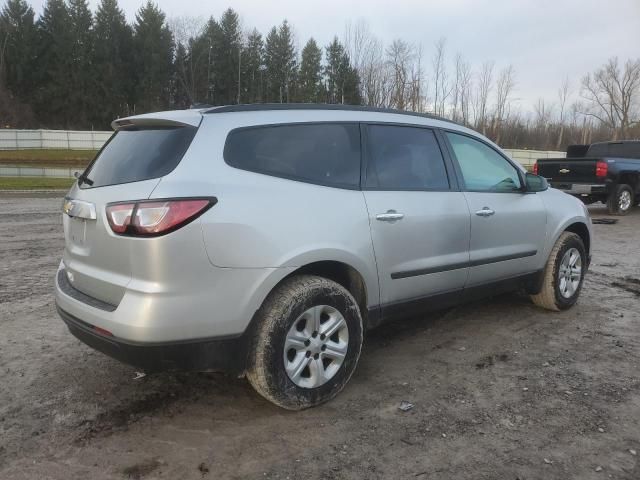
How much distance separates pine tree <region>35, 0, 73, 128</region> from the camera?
6400 cm

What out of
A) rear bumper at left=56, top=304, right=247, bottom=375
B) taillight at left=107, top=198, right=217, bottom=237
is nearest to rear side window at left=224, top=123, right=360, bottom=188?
taillight at left=107, top=198, right=217, bottom=237

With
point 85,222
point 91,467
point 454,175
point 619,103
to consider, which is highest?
point 619,103

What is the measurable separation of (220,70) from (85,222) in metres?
72.4

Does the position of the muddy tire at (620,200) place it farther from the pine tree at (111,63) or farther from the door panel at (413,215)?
the pine tree at (111,63)

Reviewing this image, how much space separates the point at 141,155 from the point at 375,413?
6.54 ft

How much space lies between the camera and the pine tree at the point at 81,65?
64.2 meters

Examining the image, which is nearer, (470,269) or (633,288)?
(470,269)

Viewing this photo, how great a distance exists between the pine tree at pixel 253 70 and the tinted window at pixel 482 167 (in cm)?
7079

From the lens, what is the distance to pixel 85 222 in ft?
10.0

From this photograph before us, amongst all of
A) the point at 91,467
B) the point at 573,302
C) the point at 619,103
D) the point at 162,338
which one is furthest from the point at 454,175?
the point at 619,103

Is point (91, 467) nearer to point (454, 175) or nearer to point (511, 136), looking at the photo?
point (454, 175)

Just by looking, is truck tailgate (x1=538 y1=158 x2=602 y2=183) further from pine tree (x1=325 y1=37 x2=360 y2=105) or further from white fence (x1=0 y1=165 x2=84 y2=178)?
pine tree (x1=325 y1=37 x2=360 y2=105)

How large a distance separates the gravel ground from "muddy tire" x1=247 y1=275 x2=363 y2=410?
170 mm

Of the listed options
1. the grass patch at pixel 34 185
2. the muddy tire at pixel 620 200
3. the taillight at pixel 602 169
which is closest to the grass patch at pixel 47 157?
the grass patch at pixel 34 185
